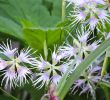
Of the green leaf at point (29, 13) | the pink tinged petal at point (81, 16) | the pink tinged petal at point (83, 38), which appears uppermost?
the green leaf at point (29, 13)

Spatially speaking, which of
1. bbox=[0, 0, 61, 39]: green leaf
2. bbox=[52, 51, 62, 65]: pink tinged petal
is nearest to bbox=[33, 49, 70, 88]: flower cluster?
bbox=[52, 51, 62, 65]: pink tinged petal

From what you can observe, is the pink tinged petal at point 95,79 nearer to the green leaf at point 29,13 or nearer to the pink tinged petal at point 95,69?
the pink tinged petal at point 95,69

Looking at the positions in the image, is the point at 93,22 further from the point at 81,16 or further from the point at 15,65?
the point at 15,65

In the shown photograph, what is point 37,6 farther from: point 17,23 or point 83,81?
point 83,81

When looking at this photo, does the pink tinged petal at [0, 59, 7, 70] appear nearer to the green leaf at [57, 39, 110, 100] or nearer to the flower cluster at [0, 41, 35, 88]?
the flower cluster at [0, 41, 35, 88]

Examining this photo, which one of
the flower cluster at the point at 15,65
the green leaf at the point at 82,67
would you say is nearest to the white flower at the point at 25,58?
the flower cluster at the point at 15,65

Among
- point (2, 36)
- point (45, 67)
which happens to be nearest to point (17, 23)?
point (2, 36)
